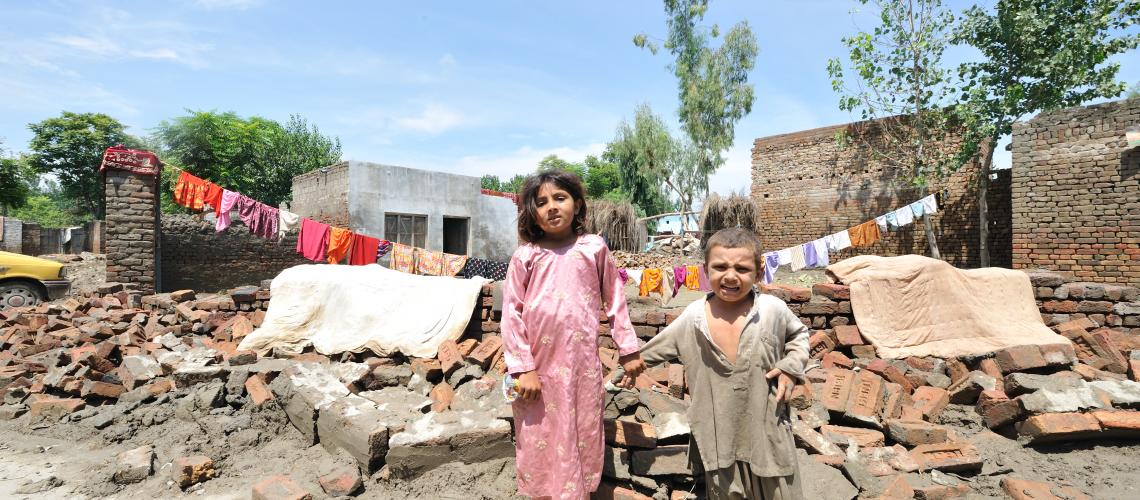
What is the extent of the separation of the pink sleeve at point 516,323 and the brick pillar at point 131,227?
30.3 ft

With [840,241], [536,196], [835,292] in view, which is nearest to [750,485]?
[536,196]

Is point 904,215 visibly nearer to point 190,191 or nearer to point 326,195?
point 190,191

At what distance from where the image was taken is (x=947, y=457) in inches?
120

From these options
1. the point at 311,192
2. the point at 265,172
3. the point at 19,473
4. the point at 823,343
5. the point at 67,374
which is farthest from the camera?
the point at 265,172

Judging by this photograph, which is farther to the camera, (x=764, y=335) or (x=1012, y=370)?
(x=1012, y=370)

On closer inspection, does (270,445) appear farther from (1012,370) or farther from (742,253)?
(1012,370)

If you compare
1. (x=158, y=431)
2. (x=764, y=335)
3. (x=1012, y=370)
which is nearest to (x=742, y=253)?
(x=764, y=335)

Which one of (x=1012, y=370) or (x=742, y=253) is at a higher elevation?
(x=742, y=253)

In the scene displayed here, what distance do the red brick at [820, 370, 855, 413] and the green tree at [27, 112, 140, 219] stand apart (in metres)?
31.3

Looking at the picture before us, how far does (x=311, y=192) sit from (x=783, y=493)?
605 inches

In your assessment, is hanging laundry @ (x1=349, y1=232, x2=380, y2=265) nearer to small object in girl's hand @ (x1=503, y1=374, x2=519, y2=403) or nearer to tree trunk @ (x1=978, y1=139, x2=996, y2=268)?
small object in girl's hand @ (x1=503, y1=374, x2=519, y2=403)

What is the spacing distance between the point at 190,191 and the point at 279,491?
8.09m

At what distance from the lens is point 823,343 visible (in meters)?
5.05

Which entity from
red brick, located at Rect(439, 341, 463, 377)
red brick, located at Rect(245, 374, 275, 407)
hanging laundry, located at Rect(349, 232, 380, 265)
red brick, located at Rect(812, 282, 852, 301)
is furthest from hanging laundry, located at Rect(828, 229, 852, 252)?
red brick, located at Rect(245, 374, 275, 407)
